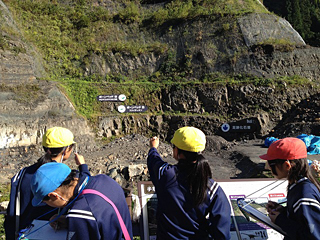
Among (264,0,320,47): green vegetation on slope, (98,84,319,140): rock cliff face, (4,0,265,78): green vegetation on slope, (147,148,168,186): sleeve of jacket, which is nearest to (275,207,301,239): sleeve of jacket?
(147,148,168,186): sleeve of jacket

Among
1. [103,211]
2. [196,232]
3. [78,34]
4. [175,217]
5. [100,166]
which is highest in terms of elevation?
[78,34]

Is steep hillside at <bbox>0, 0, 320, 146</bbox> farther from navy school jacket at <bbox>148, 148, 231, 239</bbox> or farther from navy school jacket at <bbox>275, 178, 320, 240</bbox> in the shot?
navy school jacket at <bbox>275, 178, 320, 240</bbox>

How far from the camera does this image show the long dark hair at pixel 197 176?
2.14 metres

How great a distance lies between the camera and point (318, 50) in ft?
75.1

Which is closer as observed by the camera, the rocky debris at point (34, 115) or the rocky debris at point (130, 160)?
the rocky debris at point (130, 160)

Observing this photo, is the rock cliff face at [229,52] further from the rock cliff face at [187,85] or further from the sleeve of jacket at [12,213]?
the sleeve of jacket at [12,213]

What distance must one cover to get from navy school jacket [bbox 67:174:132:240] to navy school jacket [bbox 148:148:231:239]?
45 cm

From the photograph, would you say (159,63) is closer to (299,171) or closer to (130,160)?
(130,160)

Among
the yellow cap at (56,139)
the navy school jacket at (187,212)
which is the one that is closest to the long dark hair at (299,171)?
the navy school jacket at (187,212)

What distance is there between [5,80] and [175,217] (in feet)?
58.7

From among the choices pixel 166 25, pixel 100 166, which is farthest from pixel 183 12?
pixel 100 166

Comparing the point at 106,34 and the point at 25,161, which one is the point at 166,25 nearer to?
the point at 106,34

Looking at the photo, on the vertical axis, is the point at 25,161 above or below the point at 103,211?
below

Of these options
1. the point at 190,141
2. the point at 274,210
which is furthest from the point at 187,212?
the point at 274,210
